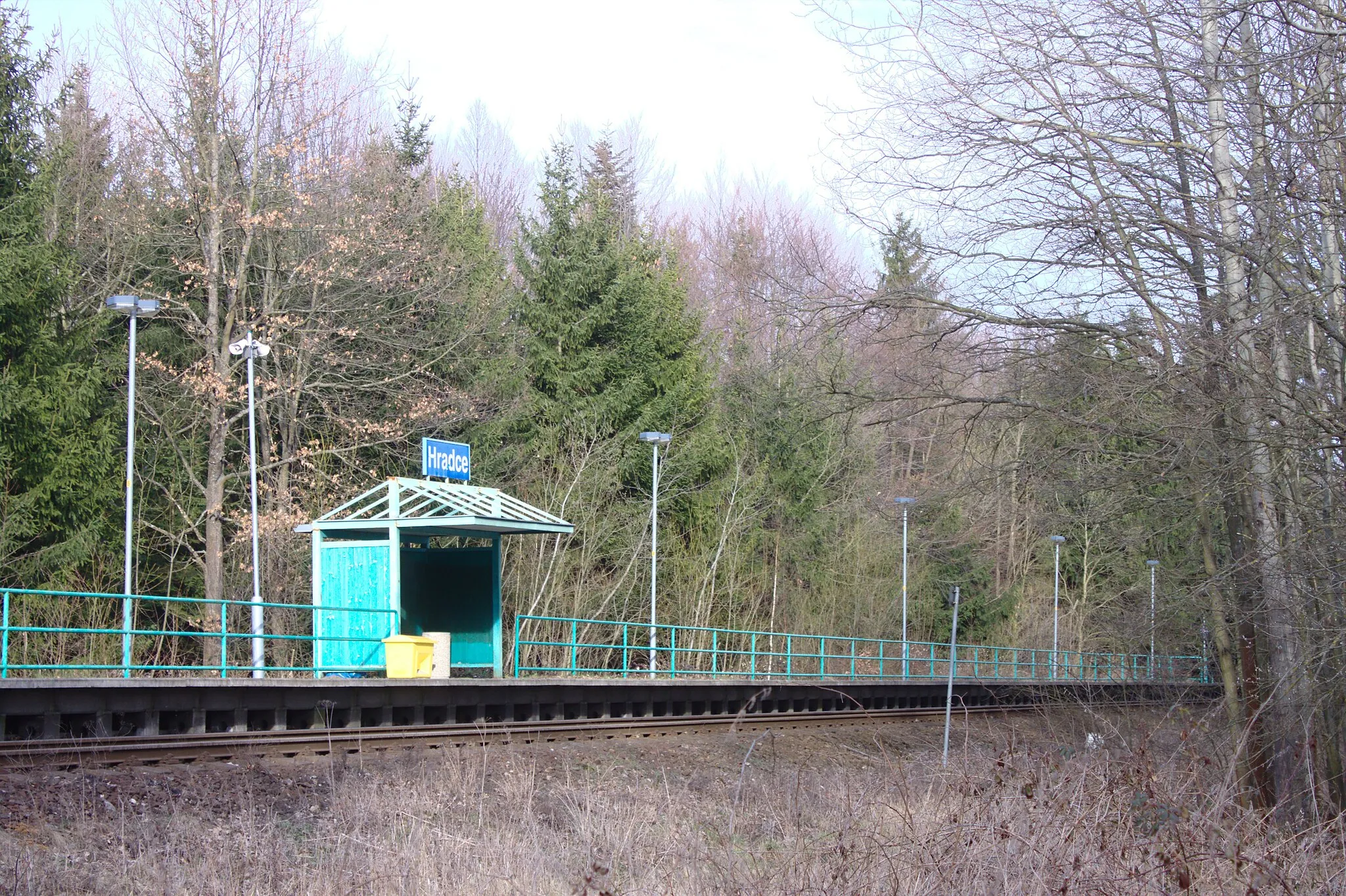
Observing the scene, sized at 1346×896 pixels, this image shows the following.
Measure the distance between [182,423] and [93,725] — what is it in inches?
613

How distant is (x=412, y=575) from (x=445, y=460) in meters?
2.01

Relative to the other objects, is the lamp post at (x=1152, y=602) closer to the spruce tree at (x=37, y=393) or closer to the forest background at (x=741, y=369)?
the forest background at (x=741, y=369)

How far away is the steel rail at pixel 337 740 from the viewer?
13.0 m

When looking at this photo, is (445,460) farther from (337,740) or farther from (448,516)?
(337,740)

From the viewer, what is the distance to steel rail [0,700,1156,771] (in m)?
13.0

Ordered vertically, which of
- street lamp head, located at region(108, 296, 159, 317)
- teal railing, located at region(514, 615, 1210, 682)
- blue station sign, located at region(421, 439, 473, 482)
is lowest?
teal railing, located at region(514, 615, 1210, 682)

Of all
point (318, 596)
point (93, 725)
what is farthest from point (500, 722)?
point (93, 725)

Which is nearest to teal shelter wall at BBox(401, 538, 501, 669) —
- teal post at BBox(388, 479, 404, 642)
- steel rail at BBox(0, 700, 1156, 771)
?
teal post at BBox(388, 479, 404, 642)

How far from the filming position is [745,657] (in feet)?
118

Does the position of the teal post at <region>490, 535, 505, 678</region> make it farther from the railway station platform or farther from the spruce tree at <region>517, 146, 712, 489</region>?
the spruce tree at <region>517, 146, 712, 489</region>

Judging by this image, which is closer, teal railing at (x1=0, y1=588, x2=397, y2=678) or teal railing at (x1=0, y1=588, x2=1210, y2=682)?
teal railing at (x1=0, y1=588, x2=397, y2=678)

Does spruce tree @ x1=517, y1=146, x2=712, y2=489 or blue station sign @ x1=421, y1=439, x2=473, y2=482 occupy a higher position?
spruce tree @ x1=517, y1=146, x2=712, y2=489

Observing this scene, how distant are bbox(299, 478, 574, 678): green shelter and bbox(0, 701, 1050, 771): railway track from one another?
220cm

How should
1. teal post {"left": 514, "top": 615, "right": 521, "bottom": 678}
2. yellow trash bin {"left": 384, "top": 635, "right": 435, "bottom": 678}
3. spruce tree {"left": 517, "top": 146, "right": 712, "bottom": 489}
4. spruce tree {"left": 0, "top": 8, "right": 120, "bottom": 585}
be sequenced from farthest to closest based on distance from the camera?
spruce tree {"left": 517, "top": 146, "right": 712, "bottom": 489} → spruce tree {"left": 0, "top": 8, "right": 120, "bottom": 585} → teal post {"left": 514, "top": 615, "right": 521, "bottom": 678} → yellow trash bin {"left": 384, "top": 635, "right": 435, "bottom": 678}
